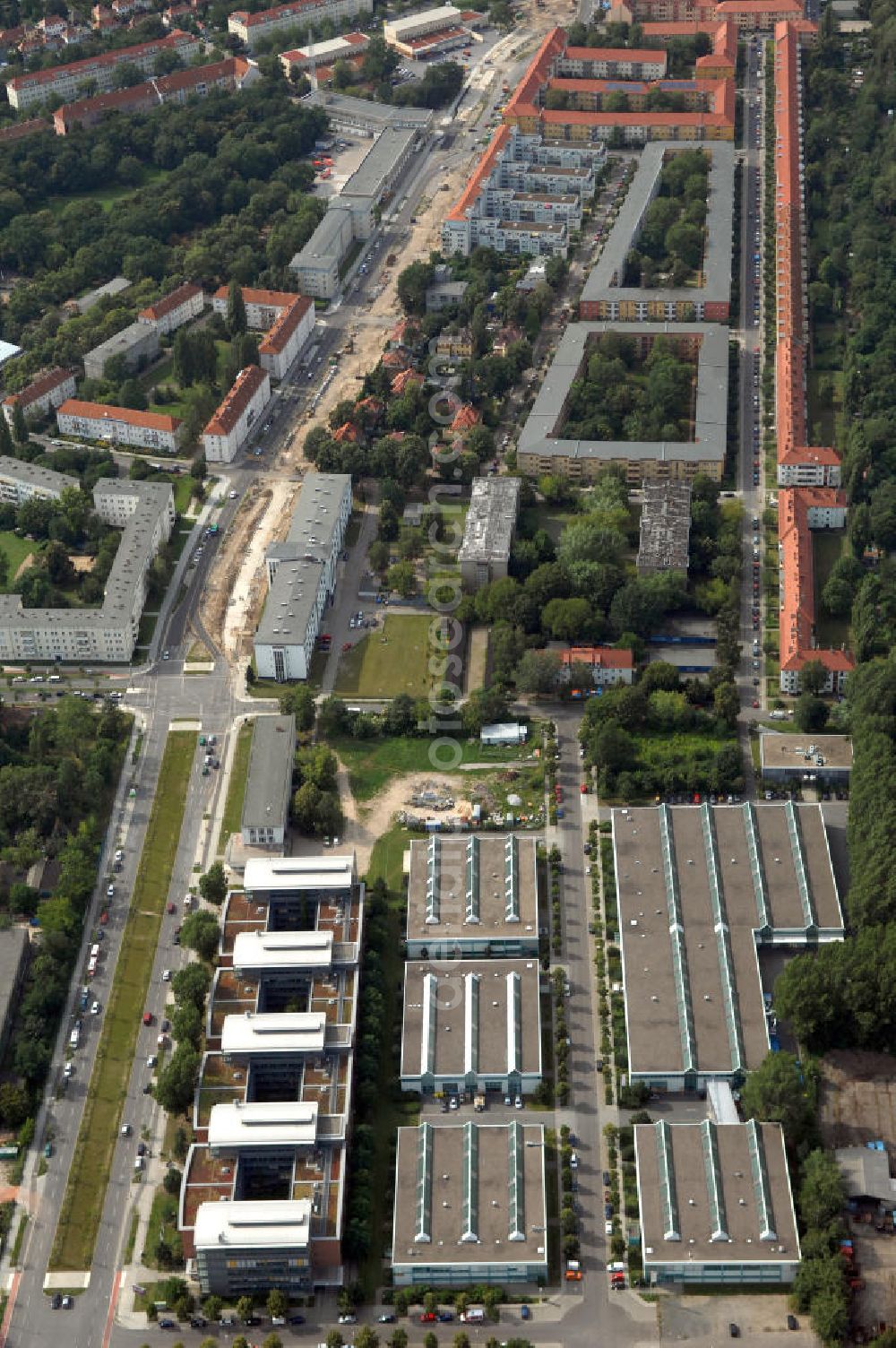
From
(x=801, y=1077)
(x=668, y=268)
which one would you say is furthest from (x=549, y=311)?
(x=801, y=1077)

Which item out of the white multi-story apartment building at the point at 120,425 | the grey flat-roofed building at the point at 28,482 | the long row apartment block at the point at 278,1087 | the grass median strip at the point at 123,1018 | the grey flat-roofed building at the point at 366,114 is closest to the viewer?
the long row apartment block at the point at 278,1087

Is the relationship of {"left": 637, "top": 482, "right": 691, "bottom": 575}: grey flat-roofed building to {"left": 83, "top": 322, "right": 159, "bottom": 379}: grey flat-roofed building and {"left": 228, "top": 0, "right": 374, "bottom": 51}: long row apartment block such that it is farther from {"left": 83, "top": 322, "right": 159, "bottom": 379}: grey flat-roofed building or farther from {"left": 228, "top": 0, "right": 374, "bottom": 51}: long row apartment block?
{"left": 228, "top": 0, "right": 374, "bottom": 51}: long row apartment block

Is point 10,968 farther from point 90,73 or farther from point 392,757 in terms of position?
point 90,73

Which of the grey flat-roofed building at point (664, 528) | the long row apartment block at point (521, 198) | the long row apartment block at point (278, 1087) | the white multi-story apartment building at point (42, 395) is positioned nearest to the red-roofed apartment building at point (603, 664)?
the grey flat-roofed building at point (664, 528)

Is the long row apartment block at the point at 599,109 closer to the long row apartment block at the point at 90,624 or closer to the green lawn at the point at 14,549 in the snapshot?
the green lawn at the point at 14,549

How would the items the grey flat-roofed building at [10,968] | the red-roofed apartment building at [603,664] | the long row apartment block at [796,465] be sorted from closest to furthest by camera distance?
the grey flat-roofed building at [10,968]
the red-roofed apartment building at [603,664]
the long row apartment block at [796,465]

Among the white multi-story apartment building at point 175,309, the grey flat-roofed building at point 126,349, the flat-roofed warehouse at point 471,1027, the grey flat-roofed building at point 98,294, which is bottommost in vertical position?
the flat-roofed warehouse at point 471,1027
